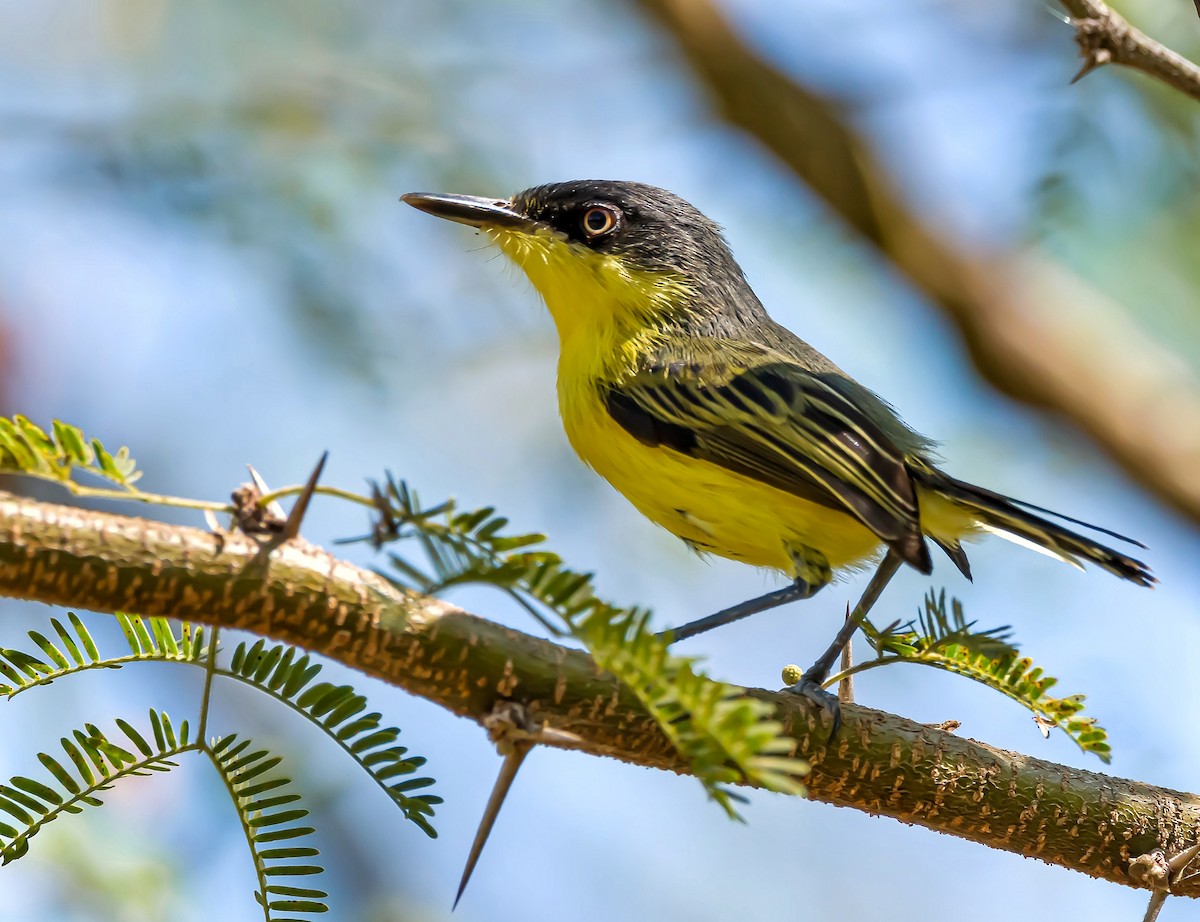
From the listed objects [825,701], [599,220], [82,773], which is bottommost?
[82,773]

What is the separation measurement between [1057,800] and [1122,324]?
225 inches

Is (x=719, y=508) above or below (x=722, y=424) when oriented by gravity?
below

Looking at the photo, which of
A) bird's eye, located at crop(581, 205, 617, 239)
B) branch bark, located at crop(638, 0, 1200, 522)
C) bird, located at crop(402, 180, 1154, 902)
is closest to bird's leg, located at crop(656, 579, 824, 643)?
bird, located at crop(402, 180, 1154, 902)

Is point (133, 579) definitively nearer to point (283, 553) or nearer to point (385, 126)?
point (283, 553)

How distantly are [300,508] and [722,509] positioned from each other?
2.03 m

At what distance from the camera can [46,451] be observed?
1.78 metres

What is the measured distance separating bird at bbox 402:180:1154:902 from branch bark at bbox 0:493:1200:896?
0.29 metres

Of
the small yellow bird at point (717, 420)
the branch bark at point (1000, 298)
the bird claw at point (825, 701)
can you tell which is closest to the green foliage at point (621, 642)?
the bird claw at point (825, 701)

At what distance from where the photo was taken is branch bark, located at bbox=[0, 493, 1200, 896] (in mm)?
1777

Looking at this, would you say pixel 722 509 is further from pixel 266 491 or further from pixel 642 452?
pixel 266 491

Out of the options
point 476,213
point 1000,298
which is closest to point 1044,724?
point 476,213

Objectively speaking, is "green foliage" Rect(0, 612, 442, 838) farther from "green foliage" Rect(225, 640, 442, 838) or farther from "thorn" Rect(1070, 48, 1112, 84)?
"thorn" Rect(1070, 48, 1112, 84)

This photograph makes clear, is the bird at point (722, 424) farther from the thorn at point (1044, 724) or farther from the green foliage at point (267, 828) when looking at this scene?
the green foliage at point (267, 828)

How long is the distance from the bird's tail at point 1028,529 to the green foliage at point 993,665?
0.52 metres
